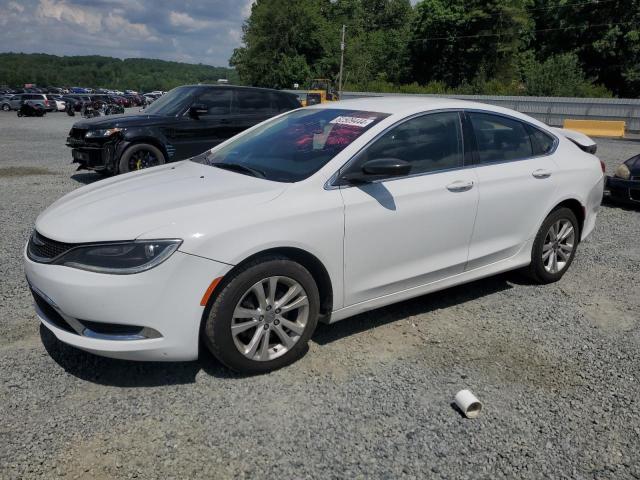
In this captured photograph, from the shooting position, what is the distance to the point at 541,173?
14.8 feet

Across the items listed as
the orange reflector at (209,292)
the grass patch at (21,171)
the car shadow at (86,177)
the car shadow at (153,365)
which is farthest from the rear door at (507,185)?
the grass patch at (21,171)

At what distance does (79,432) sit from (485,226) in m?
3.03

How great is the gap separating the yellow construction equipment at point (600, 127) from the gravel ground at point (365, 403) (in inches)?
849

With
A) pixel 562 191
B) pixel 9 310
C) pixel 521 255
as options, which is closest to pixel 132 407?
pixel 9 310

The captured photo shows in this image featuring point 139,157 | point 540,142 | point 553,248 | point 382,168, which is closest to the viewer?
point 382,168

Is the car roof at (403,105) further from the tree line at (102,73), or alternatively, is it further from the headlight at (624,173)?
the tree line at (102,73)

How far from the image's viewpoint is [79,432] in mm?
2689

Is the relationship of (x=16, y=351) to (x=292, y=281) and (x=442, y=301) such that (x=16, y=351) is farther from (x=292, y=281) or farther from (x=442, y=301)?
(x=442, y=301)

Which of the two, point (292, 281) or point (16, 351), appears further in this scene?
point (16, 351)

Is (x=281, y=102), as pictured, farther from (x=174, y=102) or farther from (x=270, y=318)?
(x=270, y=318)

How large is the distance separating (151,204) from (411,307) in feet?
7.24

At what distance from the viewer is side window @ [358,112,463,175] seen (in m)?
3.71

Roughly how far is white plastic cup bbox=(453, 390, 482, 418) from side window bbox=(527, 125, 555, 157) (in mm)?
2501

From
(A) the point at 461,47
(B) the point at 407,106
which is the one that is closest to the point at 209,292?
(B) the point at 407,106
